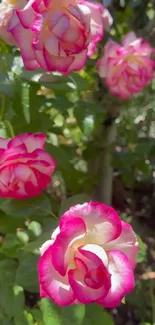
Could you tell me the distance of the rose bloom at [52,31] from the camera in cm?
80

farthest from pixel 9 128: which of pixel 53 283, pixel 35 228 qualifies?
pixel 53 283

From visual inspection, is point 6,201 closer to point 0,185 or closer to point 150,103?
point 0,185

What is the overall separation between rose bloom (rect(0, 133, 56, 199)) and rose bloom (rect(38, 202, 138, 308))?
0.51 ft

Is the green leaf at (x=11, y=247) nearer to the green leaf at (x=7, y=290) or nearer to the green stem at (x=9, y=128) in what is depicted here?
the green leaf at (x=7, y=290)

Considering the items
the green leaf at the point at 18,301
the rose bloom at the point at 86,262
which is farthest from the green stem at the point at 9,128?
the rose bloom at the point at 86,262

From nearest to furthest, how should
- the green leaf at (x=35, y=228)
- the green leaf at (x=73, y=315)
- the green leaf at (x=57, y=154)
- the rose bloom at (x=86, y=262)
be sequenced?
the rose bloom at (x=86, y=262) < the green leaf at (x=73, y=315) < the green leaf at (x=35, y=228) < the green leaf at (x=57, y=154)

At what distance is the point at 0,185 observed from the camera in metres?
0.83

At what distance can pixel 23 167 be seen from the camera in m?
0.83

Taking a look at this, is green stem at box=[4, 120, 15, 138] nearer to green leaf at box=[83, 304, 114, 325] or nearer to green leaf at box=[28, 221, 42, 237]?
green leaf at box=[28, 221, 42, 237]

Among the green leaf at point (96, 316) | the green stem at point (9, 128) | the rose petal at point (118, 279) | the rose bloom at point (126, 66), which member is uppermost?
the rose petal at point (118, 279)

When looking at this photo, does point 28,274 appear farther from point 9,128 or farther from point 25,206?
point 9,128

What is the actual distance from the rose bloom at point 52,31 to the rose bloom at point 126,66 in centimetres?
35

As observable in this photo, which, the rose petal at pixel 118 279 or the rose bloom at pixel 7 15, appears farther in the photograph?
the rose bloom at pixel 7 15

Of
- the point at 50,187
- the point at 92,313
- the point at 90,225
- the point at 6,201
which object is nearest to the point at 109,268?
the point at 90,225
